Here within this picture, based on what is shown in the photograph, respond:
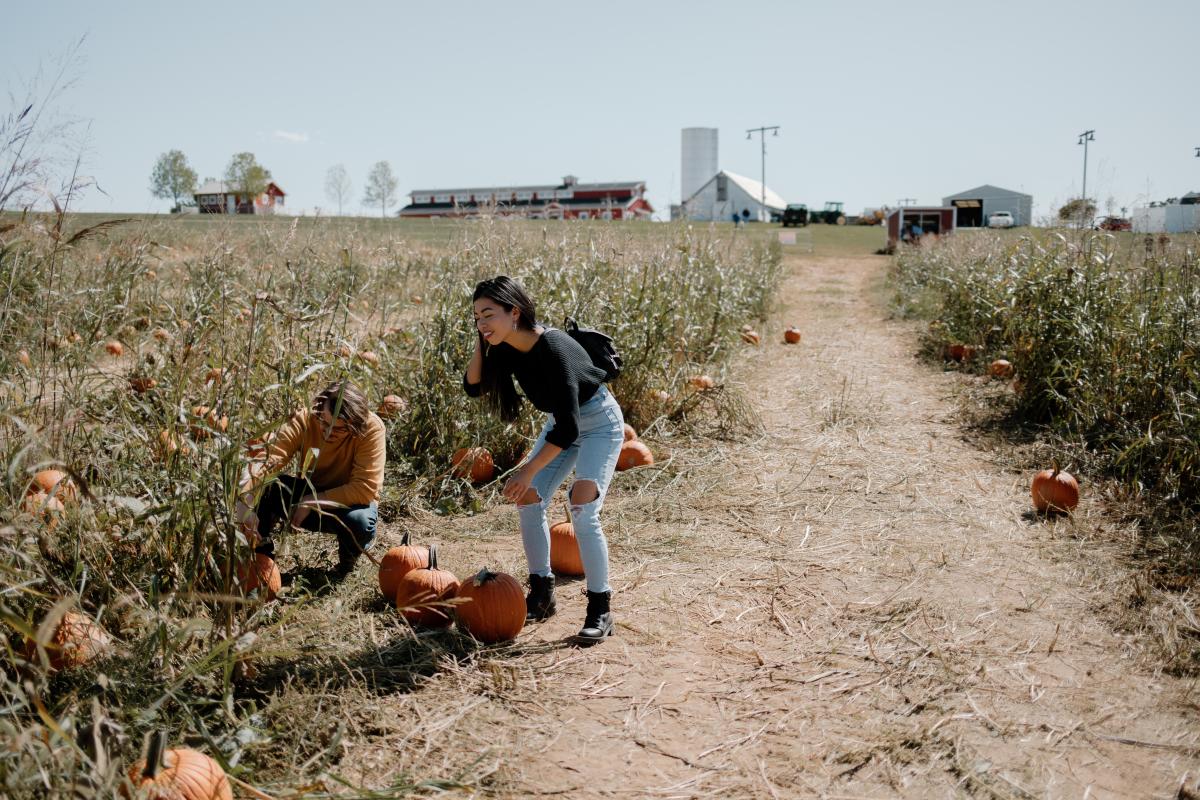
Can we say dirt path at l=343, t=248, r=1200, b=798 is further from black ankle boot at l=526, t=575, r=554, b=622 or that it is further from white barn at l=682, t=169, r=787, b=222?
white barn at l=682, t=169, r=787, b=222

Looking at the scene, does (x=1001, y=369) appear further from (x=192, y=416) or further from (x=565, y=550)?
(x=192, y=416)

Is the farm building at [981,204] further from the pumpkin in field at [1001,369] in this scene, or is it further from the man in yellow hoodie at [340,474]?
the man in yellow hoodie at [340,474]

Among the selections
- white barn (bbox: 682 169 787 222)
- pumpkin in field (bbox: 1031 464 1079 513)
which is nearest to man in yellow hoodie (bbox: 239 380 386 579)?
pumpkin in field (bbox: 1031 464 1079 513)

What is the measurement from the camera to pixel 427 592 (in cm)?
340

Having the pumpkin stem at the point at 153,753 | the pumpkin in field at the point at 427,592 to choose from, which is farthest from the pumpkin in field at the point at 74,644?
the pumpkin in field at the point at 427,592

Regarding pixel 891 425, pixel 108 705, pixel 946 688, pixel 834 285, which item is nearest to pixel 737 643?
pixel 946 688

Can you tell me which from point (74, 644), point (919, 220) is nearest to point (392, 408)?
point (74, 644)

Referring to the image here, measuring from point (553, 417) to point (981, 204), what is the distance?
51.3 m

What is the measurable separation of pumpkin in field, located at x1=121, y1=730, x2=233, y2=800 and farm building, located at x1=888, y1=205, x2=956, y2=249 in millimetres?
35359

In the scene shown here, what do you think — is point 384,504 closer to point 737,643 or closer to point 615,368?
point 615,368

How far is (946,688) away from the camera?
3033 millimetres

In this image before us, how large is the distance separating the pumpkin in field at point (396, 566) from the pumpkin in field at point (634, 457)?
211 centimetres

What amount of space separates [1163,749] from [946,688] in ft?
2.08

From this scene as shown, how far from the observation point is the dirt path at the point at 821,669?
2.58 meters
